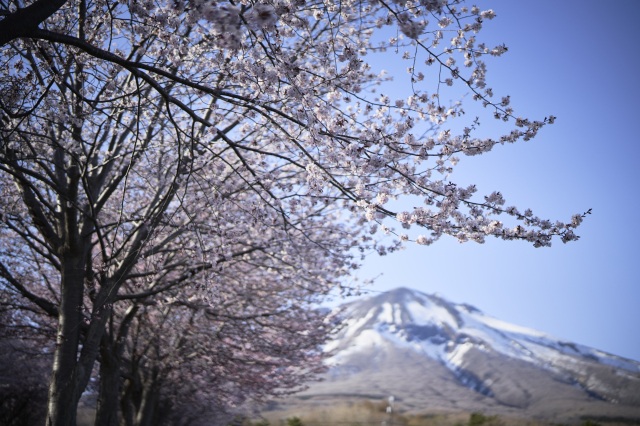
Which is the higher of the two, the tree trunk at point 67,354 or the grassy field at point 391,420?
the tree trunk at point 67,354

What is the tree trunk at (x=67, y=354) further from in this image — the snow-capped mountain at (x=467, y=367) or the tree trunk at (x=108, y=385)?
the snow-capped mountain at (x=467, y=367)

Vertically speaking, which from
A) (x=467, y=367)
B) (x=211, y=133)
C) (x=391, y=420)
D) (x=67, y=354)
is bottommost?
(x=391, y=420)

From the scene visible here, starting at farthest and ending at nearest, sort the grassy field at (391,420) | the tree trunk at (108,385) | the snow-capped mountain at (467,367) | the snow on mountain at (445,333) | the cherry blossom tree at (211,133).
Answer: the snow on mountain at (445,333) → the snow-capped mountain at (467,367) → the grassy field at (391,420) → the tree trunk at (108,385) → the cherry blossom tree at (211,133)

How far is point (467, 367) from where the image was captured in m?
139

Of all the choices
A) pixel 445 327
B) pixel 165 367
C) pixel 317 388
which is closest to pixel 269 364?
pixel 165 367

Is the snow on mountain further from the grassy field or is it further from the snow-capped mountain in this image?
the grassy field

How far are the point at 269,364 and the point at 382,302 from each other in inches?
6989

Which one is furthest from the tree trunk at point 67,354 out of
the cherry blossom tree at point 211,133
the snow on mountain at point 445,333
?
the snow on mountain at point 445,333

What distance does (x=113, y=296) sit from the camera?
6.34m

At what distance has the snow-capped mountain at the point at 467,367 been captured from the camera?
107 m

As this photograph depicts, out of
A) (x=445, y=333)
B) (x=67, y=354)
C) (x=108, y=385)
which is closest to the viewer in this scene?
(x=67, y=354)

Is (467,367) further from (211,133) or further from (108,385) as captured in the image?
(211,133)

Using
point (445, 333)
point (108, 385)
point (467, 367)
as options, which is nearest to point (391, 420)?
point (108, 385)

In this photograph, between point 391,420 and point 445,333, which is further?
point 445,333
